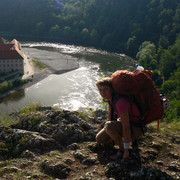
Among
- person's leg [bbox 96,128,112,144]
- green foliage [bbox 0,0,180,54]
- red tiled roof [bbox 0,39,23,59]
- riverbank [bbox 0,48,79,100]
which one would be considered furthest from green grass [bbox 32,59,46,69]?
person's leg [bbox 96,128,112,144]

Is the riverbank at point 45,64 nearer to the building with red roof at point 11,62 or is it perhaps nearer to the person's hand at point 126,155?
the building with red roof at point 11,62

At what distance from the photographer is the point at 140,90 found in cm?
524

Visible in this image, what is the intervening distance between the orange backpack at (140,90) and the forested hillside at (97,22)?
7855 cm

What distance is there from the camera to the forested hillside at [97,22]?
317 ft

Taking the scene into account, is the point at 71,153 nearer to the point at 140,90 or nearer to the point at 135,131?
the point at 135,131

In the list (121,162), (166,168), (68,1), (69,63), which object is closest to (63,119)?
(121,162)

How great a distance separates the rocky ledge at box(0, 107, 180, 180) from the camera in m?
5.29

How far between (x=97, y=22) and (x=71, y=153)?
121 metres

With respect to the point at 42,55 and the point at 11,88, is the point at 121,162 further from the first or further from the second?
the point at 42,55

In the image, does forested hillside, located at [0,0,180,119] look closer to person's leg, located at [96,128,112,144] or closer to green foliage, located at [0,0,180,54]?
green foliage, located at [0,0,180,54]

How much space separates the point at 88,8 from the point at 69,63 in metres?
79.8

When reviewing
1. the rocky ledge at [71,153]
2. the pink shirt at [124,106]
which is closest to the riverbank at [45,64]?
the rocky ledge at [71,153]

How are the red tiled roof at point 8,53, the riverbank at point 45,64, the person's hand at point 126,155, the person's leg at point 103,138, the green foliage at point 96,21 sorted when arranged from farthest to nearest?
the green foliage at point 96,21
the red tiled roof at point 8,53
the riverbank at point 45,64
the person's leg at point 103,138
the person's hand at point 126,155

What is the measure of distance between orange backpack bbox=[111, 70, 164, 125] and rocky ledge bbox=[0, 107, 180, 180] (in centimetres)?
146
